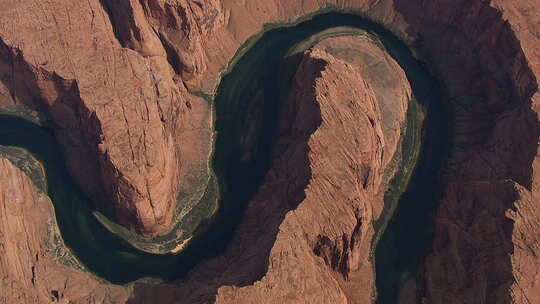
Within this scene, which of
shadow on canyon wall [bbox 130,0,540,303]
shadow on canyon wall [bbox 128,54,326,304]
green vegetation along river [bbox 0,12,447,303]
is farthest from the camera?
green vegetation along river [bbox 0,12,447,303]

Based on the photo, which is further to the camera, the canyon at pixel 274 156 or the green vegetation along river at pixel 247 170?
the green vegetation along river at pixel 247 170

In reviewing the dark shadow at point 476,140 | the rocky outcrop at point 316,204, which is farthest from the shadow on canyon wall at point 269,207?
the dark shadow at point 476,140

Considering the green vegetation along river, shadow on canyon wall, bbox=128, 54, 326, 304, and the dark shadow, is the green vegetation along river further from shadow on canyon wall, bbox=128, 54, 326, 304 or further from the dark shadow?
shadow on canyon wall, bbox=128, 54, 326, 304

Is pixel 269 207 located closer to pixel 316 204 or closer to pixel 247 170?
pixel 316 204

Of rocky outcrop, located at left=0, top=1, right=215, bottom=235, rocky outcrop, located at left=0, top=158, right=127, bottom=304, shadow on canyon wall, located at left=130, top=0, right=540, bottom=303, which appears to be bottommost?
rocky outcrop, located at left=0, top=158, right=127, bottom=304

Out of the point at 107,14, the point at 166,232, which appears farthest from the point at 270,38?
the point at 166,232

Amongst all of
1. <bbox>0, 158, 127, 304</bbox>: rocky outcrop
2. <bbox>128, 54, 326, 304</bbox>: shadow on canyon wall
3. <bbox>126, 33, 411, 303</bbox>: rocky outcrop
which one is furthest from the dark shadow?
<bbox>0, 158, 127, 304</bbox>: rocky outcrop

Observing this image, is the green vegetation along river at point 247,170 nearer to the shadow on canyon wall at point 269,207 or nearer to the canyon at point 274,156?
the canyon at point 274,156
